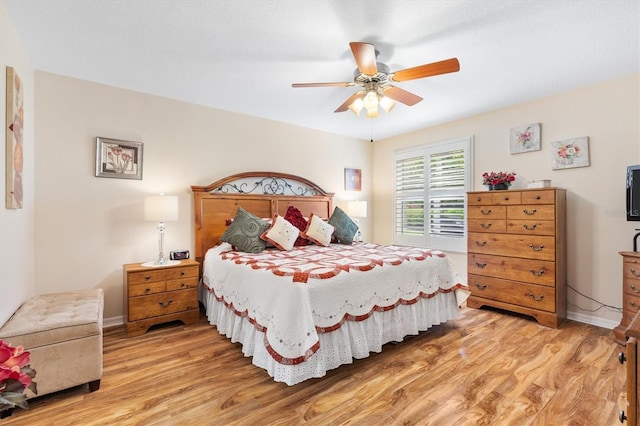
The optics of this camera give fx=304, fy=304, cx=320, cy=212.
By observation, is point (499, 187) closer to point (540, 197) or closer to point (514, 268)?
point (540, 197)

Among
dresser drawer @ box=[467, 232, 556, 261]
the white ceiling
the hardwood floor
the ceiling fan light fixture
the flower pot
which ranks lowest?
the hardwood floor

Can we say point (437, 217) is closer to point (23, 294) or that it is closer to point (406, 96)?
point (406, 96)

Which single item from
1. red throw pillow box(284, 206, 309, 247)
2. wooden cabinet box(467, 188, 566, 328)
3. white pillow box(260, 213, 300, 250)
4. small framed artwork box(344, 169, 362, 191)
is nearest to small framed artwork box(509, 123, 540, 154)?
wooden cabinet box(467, 188, 566, 328)

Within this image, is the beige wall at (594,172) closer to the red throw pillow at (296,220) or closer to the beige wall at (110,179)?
the red throw pillow at (296,220)

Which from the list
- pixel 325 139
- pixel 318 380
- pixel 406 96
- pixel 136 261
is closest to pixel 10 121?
pixel 136 261

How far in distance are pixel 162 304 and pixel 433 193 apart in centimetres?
391

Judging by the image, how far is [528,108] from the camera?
3686 millimetres

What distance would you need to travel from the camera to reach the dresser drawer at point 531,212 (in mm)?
3145

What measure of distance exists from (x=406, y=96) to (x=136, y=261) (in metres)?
3.27

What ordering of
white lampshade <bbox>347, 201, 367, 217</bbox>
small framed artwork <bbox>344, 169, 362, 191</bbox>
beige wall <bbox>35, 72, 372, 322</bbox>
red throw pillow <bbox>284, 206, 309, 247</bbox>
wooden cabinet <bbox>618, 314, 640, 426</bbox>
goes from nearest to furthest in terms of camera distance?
1. wooden cabinet <bbox>618, 314, 640, 426</bbox>
2. beige wall <bbox>35, 72, 372, 322</bbox>
3. red throw pillow <bbox>284, 206, 309, 247</bbox>
4. white lampshade <bbox>347, 201, 367, 217</bbox>
5. small framed artwork <bbox>344, 169, 362, 191</bbox>

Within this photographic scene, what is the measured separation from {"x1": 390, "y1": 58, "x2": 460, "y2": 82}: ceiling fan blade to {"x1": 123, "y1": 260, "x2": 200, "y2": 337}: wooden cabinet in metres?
2.70

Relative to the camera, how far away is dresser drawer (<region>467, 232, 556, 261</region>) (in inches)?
125

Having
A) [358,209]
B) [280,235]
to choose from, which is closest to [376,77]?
[280,235]

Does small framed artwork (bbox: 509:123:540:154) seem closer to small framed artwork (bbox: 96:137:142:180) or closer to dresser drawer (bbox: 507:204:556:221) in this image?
dresser drawer (bbox: 507:204:556:221)
